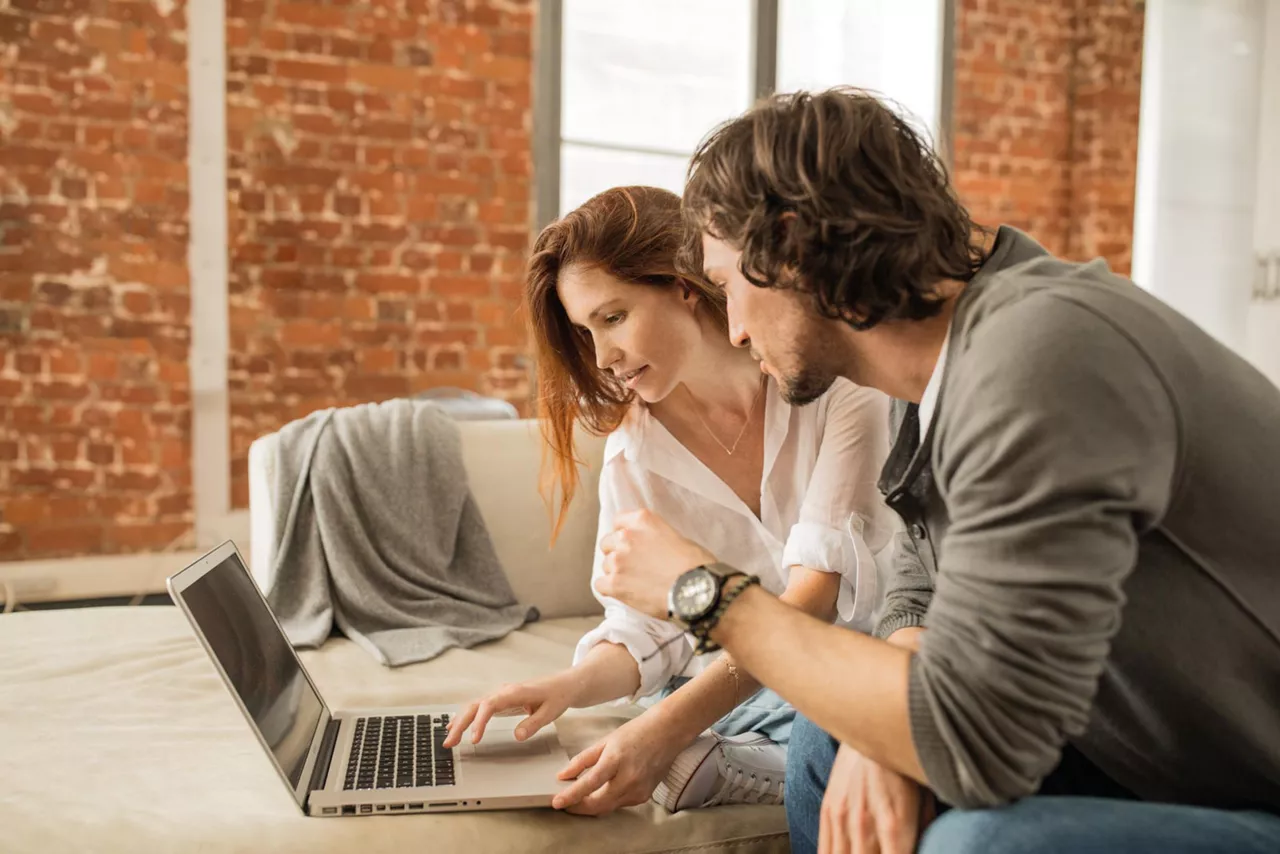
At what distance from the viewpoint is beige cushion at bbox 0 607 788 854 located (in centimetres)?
113

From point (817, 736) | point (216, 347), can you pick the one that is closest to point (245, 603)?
point (817, 736)

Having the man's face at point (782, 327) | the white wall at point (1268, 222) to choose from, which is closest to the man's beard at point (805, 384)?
the man's face at point (782, 327)

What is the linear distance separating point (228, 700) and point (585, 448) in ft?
3.10

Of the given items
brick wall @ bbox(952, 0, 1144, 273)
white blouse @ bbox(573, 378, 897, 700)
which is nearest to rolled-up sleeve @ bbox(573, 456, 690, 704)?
white blouse @ bbox(573, 378, 897, 700)

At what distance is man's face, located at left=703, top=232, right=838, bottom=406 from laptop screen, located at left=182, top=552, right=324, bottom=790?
0.62m

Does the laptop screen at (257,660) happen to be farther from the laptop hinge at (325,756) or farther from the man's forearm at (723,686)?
the man's forearm at (723,686)

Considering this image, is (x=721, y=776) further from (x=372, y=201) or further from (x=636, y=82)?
(x=636, y=82)

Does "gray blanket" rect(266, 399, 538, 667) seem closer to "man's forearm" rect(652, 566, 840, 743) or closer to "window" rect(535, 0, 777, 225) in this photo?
"man's forearm" rect(652, 566, 840, 743)

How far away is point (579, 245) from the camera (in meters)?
1.53

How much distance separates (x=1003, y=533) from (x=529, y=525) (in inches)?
63.3

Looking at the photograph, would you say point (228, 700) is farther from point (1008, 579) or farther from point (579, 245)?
point (1008, 579)

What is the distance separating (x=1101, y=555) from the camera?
2.56ft

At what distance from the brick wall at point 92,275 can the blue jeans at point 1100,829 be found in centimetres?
329

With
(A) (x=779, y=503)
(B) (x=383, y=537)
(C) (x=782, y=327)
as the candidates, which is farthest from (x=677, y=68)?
(C) (x=782, y=327)
